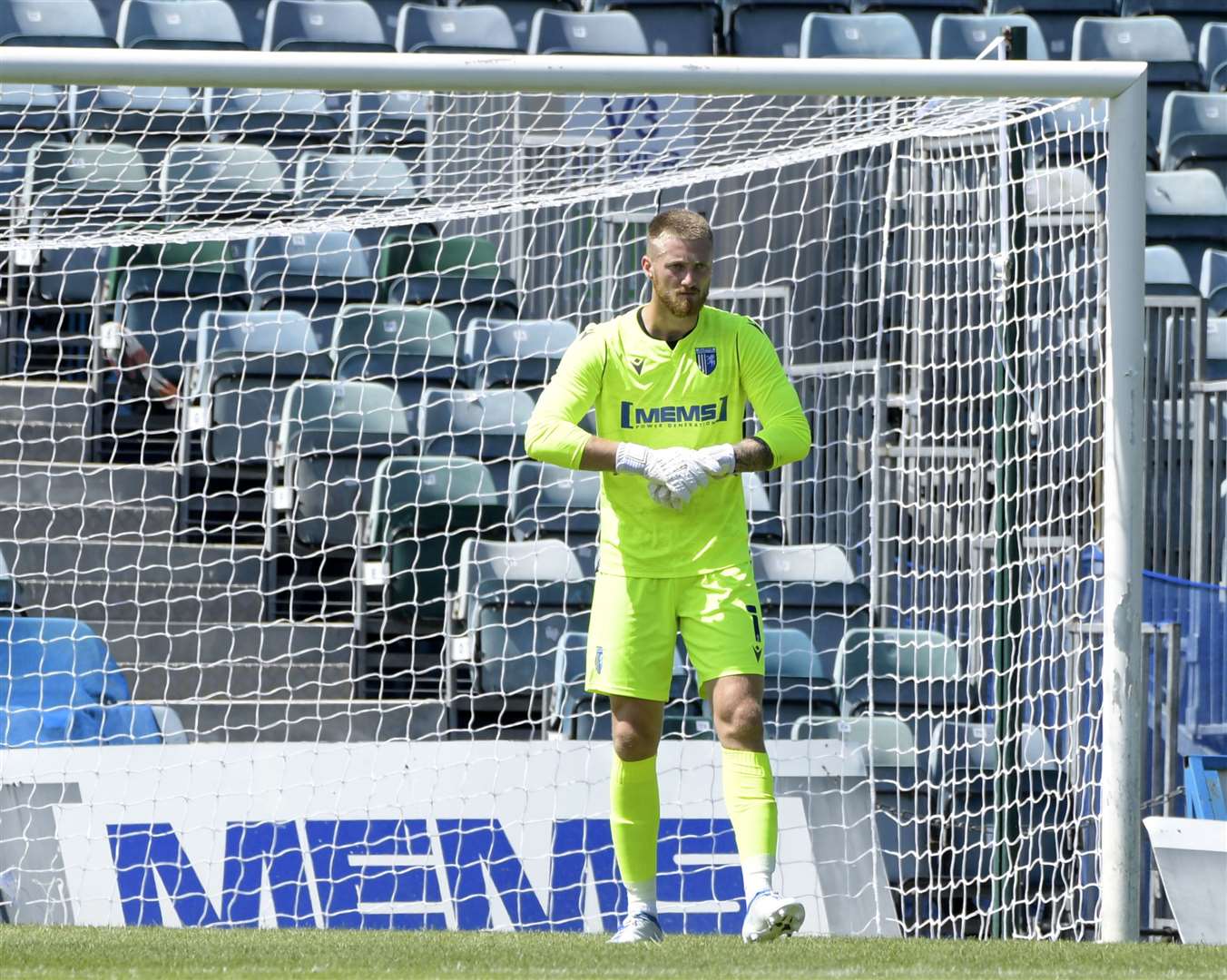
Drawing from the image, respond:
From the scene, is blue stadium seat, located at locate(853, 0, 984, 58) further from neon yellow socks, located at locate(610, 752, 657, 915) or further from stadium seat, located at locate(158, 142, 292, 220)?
neon yellow socks, located at locate(610, 752, 657, 915)

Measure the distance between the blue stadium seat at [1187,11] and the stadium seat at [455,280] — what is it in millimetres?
4681

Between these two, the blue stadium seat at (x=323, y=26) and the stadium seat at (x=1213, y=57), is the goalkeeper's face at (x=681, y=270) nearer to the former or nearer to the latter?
the blue stadium seat at (x=323, y=26)

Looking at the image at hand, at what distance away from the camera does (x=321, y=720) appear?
241 inches

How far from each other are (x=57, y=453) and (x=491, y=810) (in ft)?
9.51

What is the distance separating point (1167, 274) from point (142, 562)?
4900 mm

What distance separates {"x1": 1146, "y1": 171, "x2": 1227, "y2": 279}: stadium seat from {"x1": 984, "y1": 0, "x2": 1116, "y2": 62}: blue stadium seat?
1.34 meters

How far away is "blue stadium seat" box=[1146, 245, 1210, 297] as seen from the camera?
27.2 feet

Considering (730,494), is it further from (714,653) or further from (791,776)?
(791,776)

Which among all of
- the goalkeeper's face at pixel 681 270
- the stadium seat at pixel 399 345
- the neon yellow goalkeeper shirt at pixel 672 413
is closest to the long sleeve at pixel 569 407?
the neon yellow goalkeeper shirt at pixel 672 413

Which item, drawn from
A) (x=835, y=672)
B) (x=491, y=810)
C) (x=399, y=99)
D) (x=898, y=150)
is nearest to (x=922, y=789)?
(x=835, y=672)

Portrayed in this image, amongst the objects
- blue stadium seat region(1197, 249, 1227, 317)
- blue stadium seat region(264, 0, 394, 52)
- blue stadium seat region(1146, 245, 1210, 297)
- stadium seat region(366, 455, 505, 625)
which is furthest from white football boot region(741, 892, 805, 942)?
blue stadium seat region(264, 0, 394, 52)

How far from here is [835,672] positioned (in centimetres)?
594

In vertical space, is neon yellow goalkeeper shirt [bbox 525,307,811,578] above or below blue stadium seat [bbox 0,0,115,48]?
below

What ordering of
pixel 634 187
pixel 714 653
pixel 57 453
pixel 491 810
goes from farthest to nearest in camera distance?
pixel 57 453 → pixel 634 187 → pixel 491 810 → pixel 714 653
